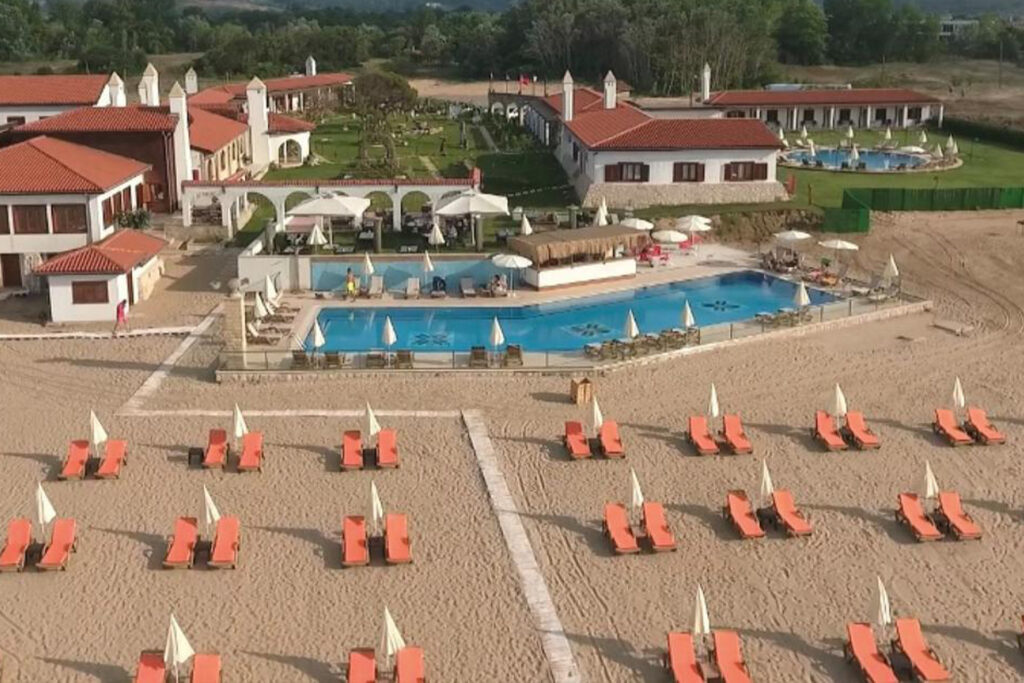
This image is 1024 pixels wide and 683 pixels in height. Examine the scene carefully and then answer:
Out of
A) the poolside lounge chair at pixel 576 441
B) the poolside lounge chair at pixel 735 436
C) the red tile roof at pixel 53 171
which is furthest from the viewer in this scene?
the red tile roof at pixel 53 171

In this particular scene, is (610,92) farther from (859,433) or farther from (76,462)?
(76,462)

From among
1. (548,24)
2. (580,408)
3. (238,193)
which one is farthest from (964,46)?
(580,408)

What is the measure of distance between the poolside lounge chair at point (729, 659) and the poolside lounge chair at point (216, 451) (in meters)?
A: 10.2

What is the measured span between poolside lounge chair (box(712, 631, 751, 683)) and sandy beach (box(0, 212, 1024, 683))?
0.45m

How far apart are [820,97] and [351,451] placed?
5485 centimetres

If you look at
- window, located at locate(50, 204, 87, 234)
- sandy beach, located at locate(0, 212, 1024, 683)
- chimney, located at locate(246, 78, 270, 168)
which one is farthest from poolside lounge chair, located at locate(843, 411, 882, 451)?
chimney, located at locate(246, 78, 270, 168)

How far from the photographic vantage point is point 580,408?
2489 centimetres

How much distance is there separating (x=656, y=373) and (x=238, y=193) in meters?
18.0

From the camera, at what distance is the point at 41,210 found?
114 feet

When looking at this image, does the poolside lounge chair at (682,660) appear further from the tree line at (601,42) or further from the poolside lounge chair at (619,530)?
the tree line at (601,42)

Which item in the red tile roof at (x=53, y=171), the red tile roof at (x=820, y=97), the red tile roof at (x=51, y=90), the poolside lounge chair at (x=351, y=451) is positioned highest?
the red tile roof at (x=51, y=90)

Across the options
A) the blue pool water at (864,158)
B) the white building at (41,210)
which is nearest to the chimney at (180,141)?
the white building at (41,210)

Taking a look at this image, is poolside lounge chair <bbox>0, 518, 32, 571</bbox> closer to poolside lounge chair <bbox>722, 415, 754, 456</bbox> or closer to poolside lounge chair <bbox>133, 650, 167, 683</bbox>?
poolside lounge chair <bbox>133, 650, 167, 683</bbox>

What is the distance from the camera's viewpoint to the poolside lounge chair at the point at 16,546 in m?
17.4
